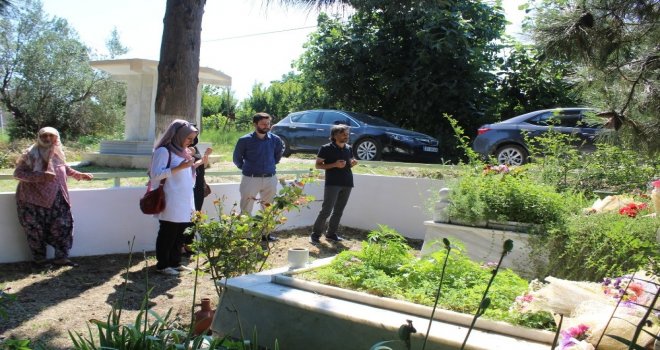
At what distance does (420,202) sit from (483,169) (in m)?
2.11

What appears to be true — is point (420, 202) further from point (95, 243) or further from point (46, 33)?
point (46, 33)

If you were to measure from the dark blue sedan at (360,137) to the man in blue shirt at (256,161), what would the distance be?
19.5 ft

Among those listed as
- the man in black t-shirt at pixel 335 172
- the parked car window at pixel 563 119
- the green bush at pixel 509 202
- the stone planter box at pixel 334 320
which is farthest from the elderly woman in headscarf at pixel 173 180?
the parked car window at pixel 563 119

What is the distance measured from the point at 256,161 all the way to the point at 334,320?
419 cm

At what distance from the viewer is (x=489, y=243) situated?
6.32 meters

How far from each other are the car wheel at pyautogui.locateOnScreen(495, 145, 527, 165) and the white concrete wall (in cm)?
308

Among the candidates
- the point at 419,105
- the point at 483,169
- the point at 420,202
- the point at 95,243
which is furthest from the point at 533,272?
the point at 419,105

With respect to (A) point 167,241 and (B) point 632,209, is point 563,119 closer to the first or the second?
(B) point 632,209

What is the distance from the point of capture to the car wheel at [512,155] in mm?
11641

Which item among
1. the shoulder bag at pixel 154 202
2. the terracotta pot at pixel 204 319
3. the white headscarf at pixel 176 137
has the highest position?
the white headscarf at pixel 176 137

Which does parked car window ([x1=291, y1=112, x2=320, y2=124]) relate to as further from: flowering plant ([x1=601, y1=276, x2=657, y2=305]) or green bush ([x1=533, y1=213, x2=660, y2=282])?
flowering plant ([x1=601, y1=276, x2=657, y2=305])

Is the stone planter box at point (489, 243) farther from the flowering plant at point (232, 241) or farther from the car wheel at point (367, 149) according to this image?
the car wheel at point (367, 149)

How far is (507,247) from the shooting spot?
137 cm

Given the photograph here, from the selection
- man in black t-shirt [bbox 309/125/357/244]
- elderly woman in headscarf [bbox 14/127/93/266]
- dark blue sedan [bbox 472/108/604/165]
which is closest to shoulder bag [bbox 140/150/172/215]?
elderly woman in headscarf [bbox 14/127/93/266]
